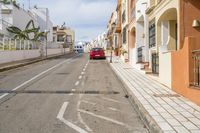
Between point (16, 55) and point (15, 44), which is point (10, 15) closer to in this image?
point (15, 44)

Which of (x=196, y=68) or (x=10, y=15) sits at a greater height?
(x=10, y=15)

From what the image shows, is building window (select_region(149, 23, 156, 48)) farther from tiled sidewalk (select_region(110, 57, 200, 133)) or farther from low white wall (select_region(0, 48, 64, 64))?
low white wall (select_region(0, 48, 64, 64))

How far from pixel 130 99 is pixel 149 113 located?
3726 millimetres

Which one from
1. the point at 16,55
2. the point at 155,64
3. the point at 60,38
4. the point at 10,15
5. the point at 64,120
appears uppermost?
the point at 60,38

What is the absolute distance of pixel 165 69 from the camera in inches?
684

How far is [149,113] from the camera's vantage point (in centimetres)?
1063

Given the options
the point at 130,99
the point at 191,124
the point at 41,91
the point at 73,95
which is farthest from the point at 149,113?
the point at 41,91

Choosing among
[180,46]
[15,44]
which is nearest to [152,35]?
[180,46]

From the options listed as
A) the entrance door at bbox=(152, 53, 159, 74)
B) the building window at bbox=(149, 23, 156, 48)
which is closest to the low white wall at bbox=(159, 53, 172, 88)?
the entrance door at bbox=(152, 53, 159, 74)

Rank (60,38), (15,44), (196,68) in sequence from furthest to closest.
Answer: (60,38) < (15,44) < (196,68)

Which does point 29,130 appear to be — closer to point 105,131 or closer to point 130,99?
point 105,131

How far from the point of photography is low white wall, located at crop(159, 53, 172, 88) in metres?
16.5

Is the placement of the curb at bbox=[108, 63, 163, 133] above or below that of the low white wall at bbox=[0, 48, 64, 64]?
below

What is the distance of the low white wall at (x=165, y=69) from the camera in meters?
16.5
